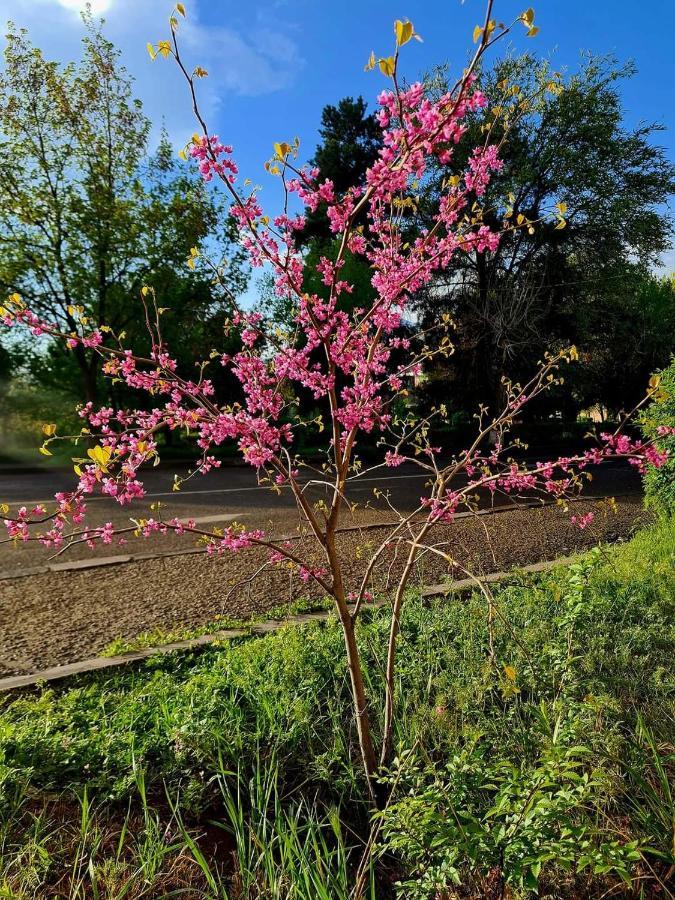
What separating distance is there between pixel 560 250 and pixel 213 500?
50.8 feet

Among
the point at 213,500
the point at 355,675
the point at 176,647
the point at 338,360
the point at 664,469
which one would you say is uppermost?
the point at 338,360

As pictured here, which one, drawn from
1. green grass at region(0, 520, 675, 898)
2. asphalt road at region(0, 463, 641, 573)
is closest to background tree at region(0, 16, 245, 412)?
asphalt road at region(0, 463, 641, 573)

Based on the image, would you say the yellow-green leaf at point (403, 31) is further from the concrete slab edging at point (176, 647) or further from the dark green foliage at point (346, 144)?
the dark green foliage at point (346, 144)

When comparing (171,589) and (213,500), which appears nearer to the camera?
(171,589)

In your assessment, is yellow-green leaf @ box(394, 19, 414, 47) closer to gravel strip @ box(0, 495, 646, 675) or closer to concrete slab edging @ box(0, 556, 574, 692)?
gravel strip @ box(0, 495, 646, 675)

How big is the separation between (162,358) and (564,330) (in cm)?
1860

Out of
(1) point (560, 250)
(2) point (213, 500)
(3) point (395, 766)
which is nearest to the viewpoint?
(3) point (395, 766)

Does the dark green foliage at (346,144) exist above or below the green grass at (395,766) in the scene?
above

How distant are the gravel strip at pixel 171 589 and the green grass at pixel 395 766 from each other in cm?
58

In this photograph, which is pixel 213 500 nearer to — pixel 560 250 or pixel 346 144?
pixel 560 250

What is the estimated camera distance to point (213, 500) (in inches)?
383

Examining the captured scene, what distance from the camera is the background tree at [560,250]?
17.3 metres

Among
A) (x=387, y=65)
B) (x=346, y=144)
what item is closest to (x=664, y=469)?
(x=387, y=65)

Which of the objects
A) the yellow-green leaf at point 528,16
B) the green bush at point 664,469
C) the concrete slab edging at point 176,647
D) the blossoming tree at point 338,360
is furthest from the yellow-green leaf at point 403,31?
the green bush at point 664,469
